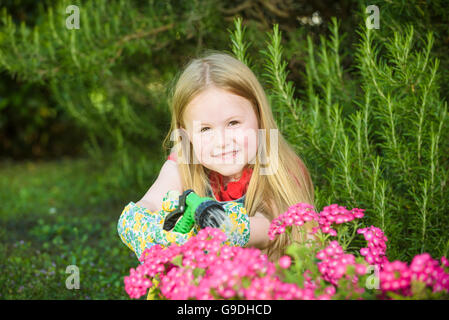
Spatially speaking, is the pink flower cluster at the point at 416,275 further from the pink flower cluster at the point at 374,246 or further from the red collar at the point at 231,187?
the red collar at the point at 231,187

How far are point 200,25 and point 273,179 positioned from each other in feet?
4.67

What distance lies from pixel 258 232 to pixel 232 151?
13.4 inches

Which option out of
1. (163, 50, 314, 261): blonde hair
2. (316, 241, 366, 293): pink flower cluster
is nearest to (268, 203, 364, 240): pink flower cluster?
(316, 241, 366, 293): pink flower cluster

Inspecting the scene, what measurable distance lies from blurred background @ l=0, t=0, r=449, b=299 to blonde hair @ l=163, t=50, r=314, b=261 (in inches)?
8.9

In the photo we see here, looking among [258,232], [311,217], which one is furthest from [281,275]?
[258,232]

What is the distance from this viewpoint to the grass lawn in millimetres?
2750

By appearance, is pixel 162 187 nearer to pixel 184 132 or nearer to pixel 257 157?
pixel 184 132

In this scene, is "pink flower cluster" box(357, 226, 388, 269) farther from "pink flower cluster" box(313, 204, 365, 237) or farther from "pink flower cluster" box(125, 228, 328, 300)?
"pink flower cluster" box(125, 228, 328, 300)

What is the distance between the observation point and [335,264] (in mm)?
1144

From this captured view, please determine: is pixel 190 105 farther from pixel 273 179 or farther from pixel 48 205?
pixel 48 205

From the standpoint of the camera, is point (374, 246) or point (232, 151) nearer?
point (374, 246)

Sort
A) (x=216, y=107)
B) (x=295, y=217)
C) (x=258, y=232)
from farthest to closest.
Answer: (x=216, y=107), (x=258, y=232), (x=295, y=217)

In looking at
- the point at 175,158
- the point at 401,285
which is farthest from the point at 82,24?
the point at 401,285

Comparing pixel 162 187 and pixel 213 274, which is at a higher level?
pixel 162 187
